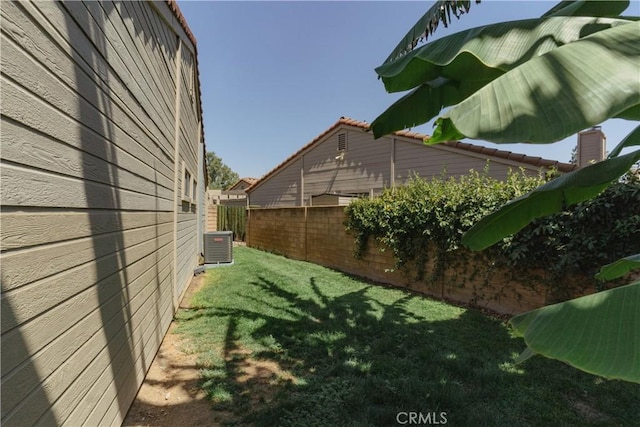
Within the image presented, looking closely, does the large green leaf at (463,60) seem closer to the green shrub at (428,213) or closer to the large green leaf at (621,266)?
the large green leaf at (621,266)

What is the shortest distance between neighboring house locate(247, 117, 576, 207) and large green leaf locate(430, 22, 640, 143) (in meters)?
6.51

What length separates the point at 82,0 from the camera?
1.89m

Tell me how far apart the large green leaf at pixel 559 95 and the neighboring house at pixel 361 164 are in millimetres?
6513

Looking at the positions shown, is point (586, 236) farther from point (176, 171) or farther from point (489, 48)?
point (176, 171)

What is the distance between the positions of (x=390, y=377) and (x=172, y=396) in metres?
2.16

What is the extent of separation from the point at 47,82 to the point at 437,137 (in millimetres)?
2186

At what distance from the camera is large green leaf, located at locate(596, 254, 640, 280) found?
189cm

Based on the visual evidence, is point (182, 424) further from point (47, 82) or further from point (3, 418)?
point (47, 82)

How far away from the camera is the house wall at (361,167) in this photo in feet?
31.8

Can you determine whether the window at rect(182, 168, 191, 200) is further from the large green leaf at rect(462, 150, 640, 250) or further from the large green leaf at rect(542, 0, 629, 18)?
the large green leaf at rect(542, 0, 629, 18)

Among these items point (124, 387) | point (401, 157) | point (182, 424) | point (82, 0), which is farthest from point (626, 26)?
point (401, 157)

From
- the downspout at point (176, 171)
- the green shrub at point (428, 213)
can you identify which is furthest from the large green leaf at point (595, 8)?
the downspout at point (176, 171)

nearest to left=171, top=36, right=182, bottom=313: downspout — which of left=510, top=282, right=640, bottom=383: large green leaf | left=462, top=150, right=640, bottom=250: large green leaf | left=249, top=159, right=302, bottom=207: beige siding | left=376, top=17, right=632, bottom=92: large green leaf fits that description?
left=376, top=17, right=632, bottom=92: large green leaf

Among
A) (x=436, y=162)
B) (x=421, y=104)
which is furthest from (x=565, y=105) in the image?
(x=436, y=162)
